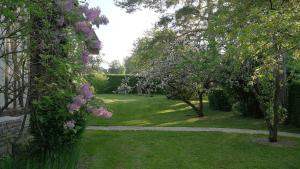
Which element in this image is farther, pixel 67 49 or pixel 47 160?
pixel 47 160

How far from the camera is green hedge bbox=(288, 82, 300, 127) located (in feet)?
49.5

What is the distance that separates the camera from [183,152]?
34.4 feet

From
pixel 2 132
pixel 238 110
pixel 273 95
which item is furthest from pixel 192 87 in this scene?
pixel 2 132

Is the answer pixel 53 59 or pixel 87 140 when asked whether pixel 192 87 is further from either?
pixel 53 59

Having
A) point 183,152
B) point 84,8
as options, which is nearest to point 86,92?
point 84,8

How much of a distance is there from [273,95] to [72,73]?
8262mm

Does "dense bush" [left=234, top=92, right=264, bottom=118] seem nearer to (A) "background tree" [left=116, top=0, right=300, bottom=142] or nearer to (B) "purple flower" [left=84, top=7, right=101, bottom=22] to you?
(A) "background tree" [left=116, top=0, right=300, bottom=142]

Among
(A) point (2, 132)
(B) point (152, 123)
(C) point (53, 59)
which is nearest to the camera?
(C) point (53, 59)

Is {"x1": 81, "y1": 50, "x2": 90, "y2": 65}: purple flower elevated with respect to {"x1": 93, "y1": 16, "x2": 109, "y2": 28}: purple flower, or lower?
lower

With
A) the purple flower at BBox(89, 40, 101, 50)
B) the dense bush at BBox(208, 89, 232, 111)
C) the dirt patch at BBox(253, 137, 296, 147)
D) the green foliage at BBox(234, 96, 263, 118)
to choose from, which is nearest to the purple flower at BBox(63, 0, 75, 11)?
the purple flower at BBox(89, 40, 101, 50)

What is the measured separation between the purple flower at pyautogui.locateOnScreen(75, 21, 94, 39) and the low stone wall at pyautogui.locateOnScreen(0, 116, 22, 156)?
368 cm

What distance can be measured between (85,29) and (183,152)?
5834 mm

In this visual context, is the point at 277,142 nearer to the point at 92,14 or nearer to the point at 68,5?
the point at 92,14

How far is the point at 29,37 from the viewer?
242 inches
